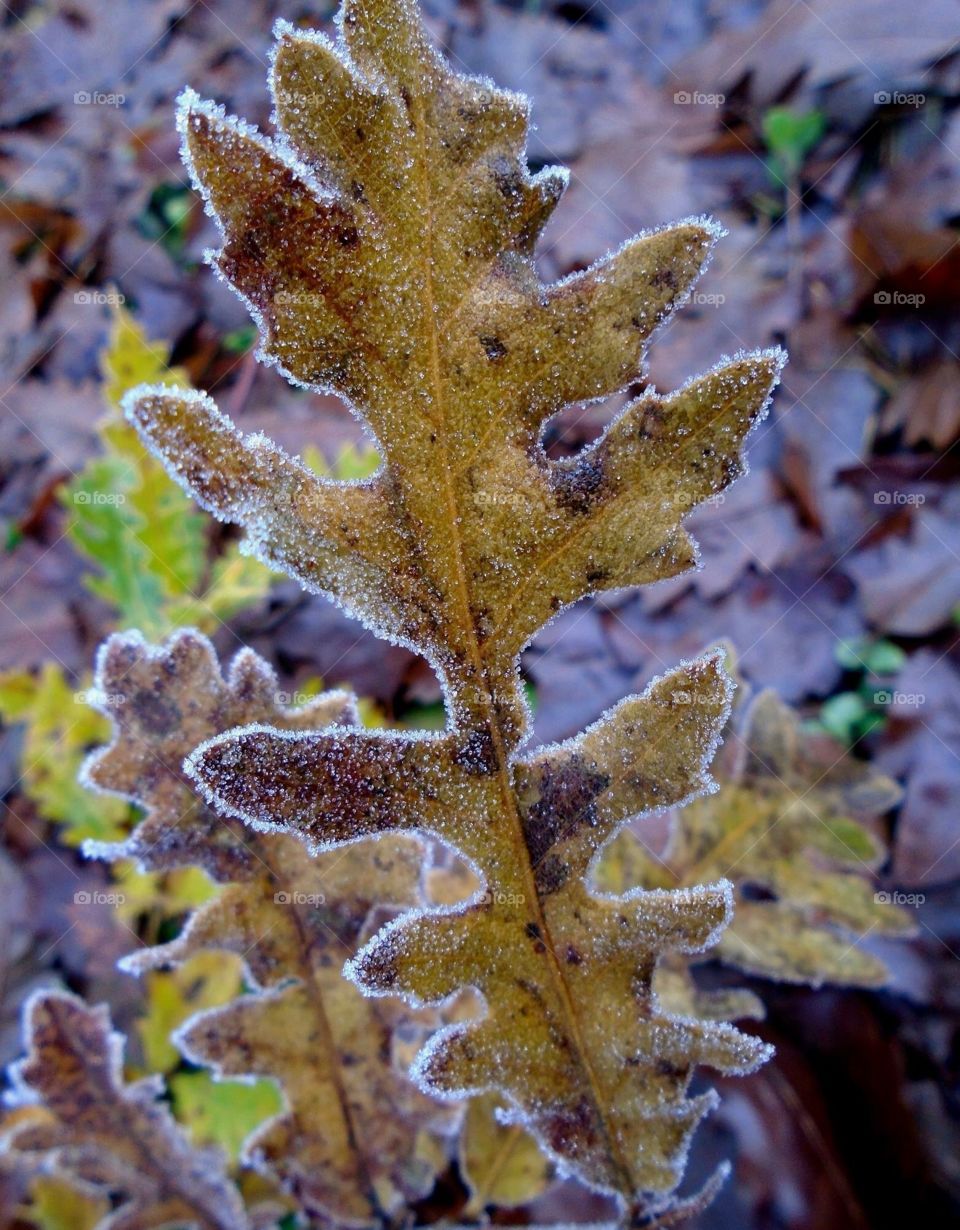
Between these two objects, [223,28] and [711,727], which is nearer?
[711,727]

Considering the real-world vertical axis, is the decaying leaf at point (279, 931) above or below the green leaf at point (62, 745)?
below

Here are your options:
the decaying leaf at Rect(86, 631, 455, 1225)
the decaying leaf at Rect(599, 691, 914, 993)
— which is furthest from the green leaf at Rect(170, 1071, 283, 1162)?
the decaying leaf at Rect(599, 691, 914, 993)

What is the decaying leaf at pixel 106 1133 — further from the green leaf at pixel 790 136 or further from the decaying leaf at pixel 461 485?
the green leaf at pixel 790 136

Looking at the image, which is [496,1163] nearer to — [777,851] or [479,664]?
[777,851]

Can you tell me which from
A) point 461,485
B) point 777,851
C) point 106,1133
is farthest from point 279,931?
point 777,851

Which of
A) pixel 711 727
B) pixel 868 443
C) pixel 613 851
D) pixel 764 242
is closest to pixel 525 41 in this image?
pixel 764 242

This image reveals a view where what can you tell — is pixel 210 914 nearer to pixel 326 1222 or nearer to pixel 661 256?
pixel 326 1222

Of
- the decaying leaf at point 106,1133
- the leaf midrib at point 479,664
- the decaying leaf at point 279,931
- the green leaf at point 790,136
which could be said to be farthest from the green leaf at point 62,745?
the green leaf at point 790,136

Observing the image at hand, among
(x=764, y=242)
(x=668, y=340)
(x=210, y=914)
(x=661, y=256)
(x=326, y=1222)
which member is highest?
(x=764, y=242)
